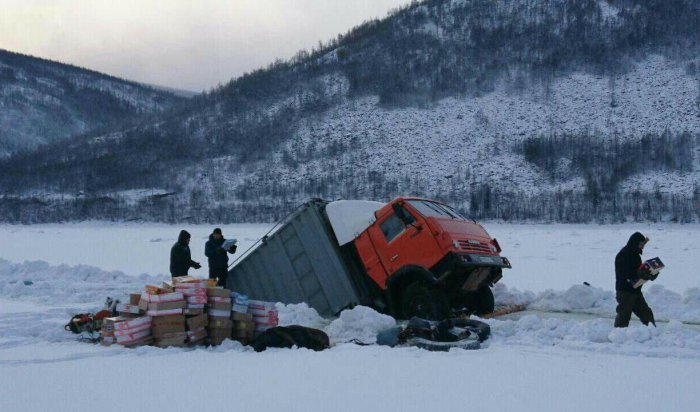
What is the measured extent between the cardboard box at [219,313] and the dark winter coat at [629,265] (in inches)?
221

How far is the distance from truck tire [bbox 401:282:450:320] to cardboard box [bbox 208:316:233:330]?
2942mm

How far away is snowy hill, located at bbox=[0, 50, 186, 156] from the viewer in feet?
420

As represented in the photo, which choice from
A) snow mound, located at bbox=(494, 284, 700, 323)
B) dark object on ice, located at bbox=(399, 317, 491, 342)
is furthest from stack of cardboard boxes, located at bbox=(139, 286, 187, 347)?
snow mound, located at bbox=(494, 284, 700, 323)

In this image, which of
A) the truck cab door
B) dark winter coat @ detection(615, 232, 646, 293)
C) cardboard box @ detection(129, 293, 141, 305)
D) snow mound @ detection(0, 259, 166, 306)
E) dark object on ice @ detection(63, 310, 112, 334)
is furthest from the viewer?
snow mound @ detection(0, 259, 166, 306)

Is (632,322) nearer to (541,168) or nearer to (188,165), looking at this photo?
(541,168)

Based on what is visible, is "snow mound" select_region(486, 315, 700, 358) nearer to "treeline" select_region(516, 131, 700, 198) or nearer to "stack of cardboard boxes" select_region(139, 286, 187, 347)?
"stack of cardboard boxes" select_region(139, 286, 187, 347)

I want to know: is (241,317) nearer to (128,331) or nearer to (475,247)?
(128,331)

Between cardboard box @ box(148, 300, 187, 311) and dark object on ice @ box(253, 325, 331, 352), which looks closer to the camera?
dark object on ice @ box(253, 325, 331, 352)

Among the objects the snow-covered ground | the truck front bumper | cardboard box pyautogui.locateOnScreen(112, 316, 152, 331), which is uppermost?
the truck front bumper

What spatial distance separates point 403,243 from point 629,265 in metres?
3.38

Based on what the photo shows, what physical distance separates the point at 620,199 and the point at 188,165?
50.0m

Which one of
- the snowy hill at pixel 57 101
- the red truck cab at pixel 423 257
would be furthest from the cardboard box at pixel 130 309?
the snowy hill at pixel 57 101

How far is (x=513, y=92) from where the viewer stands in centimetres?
8094

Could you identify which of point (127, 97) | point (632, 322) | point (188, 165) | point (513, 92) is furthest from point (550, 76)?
point (127, 97)
